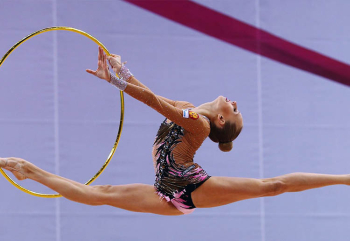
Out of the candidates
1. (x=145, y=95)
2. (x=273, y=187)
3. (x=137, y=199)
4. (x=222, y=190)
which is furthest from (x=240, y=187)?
(x=145, y=95)

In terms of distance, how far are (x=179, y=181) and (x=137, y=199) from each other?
0.27 m

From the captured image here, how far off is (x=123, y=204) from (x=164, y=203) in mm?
248

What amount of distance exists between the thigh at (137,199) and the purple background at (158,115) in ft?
3.93

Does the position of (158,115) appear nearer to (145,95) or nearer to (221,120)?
(221,120)

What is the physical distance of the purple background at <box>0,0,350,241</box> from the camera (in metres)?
4.53

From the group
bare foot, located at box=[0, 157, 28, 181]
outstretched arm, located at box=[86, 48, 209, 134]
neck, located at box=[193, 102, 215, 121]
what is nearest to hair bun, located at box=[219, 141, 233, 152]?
neck, located at box=[193, 102, 215, 121]

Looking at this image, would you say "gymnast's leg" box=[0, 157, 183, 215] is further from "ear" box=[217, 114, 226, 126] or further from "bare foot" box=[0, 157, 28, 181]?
"ear" box=[217, 114, 226, 126]

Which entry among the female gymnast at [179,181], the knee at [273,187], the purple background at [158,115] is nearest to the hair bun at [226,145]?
the female gymnast at [179,181]

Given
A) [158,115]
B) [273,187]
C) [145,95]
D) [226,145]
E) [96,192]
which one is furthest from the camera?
[158,115]

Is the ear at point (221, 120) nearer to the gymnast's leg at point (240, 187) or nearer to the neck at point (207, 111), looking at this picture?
the neck at point (207, 111)

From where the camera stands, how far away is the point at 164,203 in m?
3.44

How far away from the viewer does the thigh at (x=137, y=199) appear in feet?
11.1

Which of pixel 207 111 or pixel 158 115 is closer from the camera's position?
pixel 207 111

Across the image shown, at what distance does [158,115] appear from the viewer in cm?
475
